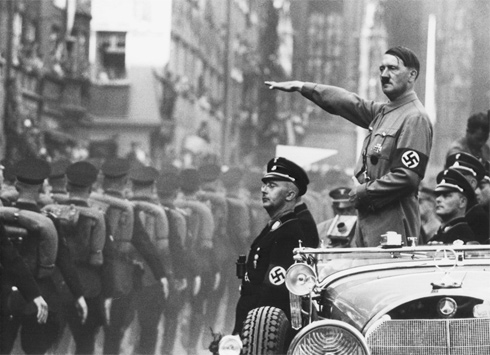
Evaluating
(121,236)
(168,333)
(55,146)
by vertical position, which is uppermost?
(55,146)

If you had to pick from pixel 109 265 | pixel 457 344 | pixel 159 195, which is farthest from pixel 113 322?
pixel 457 344

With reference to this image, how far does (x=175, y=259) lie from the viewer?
33.1 ft

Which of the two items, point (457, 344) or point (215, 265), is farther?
point (215, 265)

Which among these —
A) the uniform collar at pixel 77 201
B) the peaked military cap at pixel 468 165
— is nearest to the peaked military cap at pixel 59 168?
the uniform collar at pixel 77 201

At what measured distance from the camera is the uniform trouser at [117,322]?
9.95 metres

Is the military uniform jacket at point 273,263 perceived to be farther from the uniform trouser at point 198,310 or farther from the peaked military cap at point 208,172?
the uniform trouser at point 198,310

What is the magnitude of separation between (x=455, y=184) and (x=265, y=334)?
3.03 m

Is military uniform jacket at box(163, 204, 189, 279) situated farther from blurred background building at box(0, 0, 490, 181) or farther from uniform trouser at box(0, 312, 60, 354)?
uniform trouser at box(0, 312, 60, 354)

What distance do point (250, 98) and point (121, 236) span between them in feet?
5.24

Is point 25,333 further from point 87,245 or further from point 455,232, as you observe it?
point 455,232

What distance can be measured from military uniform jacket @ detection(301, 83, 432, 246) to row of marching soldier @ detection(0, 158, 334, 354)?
2720 millimetres

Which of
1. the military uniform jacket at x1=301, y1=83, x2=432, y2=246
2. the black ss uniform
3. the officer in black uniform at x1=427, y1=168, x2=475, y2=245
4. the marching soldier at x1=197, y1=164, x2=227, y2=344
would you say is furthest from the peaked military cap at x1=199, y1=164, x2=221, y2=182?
the black ss uniform

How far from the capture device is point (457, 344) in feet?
18.7

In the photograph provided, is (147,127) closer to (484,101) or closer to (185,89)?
(185,89)
